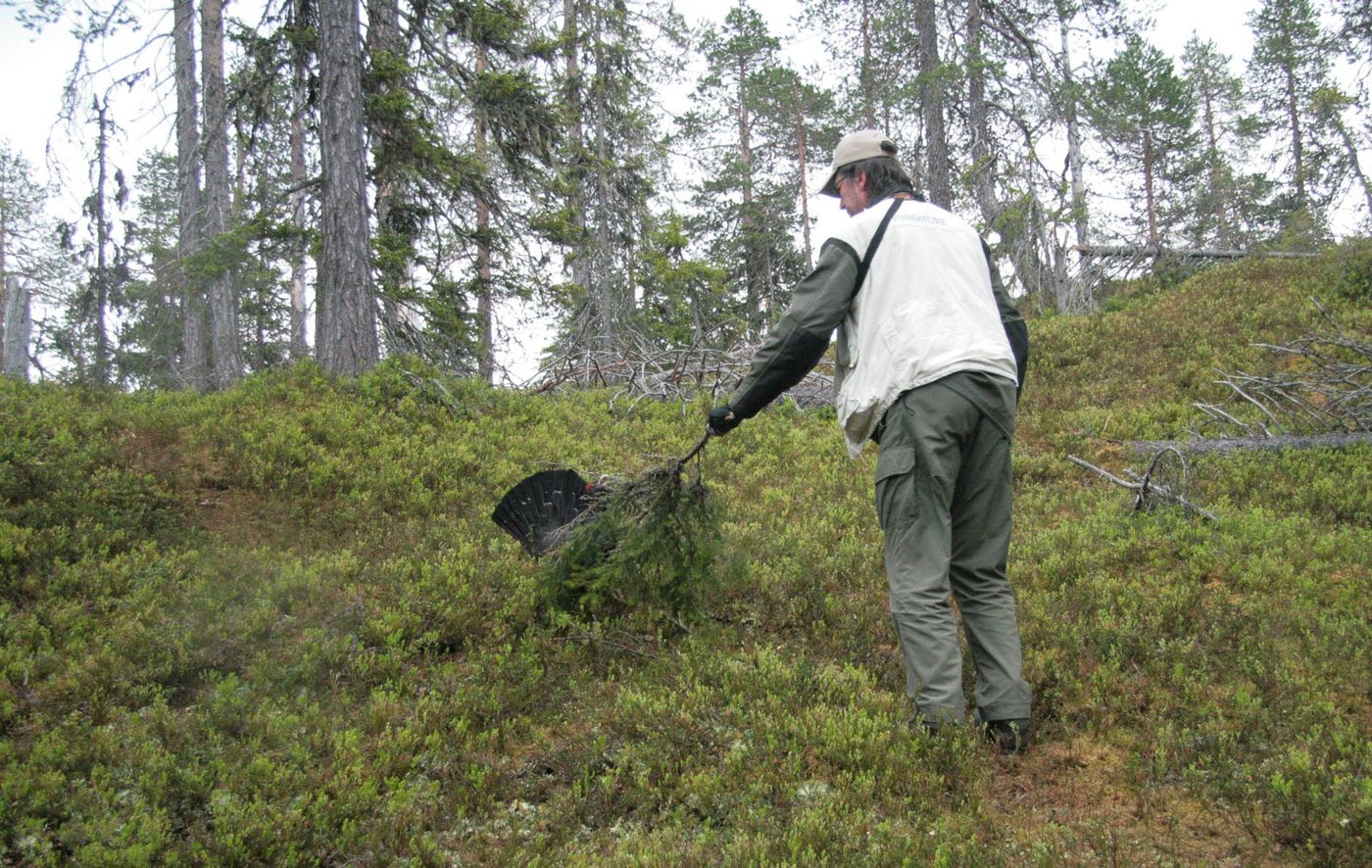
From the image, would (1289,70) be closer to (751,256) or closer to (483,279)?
(751,256)

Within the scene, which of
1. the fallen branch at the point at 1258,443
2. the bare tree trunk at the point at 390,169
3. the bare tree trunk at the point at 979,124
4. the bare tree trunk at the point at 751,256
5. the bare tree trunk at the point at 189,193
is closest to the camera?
the fallen branch at the point at 1258,443

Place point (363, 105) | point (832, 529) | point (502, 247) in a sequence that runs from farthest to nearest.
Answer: point (502, 247) < point (363, 105) < point (832, 529)

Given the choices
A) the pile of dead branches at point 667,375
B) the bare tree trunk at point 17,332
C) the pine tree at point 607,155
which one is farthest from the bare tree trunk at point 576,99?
the bare tree trunk at point 17,332

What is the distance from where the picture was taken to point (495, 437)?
28.0 ft

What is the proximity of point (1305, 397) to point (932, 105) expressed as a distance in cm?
718

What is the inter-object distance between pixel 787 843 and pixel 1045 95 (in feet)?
48.7

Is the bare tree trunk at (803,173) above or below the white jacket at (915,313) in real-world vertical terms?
above

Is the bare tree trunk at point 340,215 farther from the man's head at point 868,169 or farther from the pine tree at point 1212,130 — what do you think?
the pine tree at point 1212,130

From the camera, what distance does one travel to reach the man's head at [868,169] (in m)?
4.10

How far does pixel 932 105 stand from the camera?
13.8 m

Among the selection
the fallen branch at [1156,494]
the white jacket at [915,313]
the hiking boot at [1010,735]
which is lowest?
the hiking boot at [1010,735]

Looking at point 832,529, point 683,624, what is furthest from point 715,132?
point 683,624

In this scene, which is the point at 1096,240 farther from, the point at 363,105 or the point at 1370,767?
the point at 1370,767

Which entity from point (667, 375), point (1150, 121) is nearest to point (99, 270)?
point (667, 375)
